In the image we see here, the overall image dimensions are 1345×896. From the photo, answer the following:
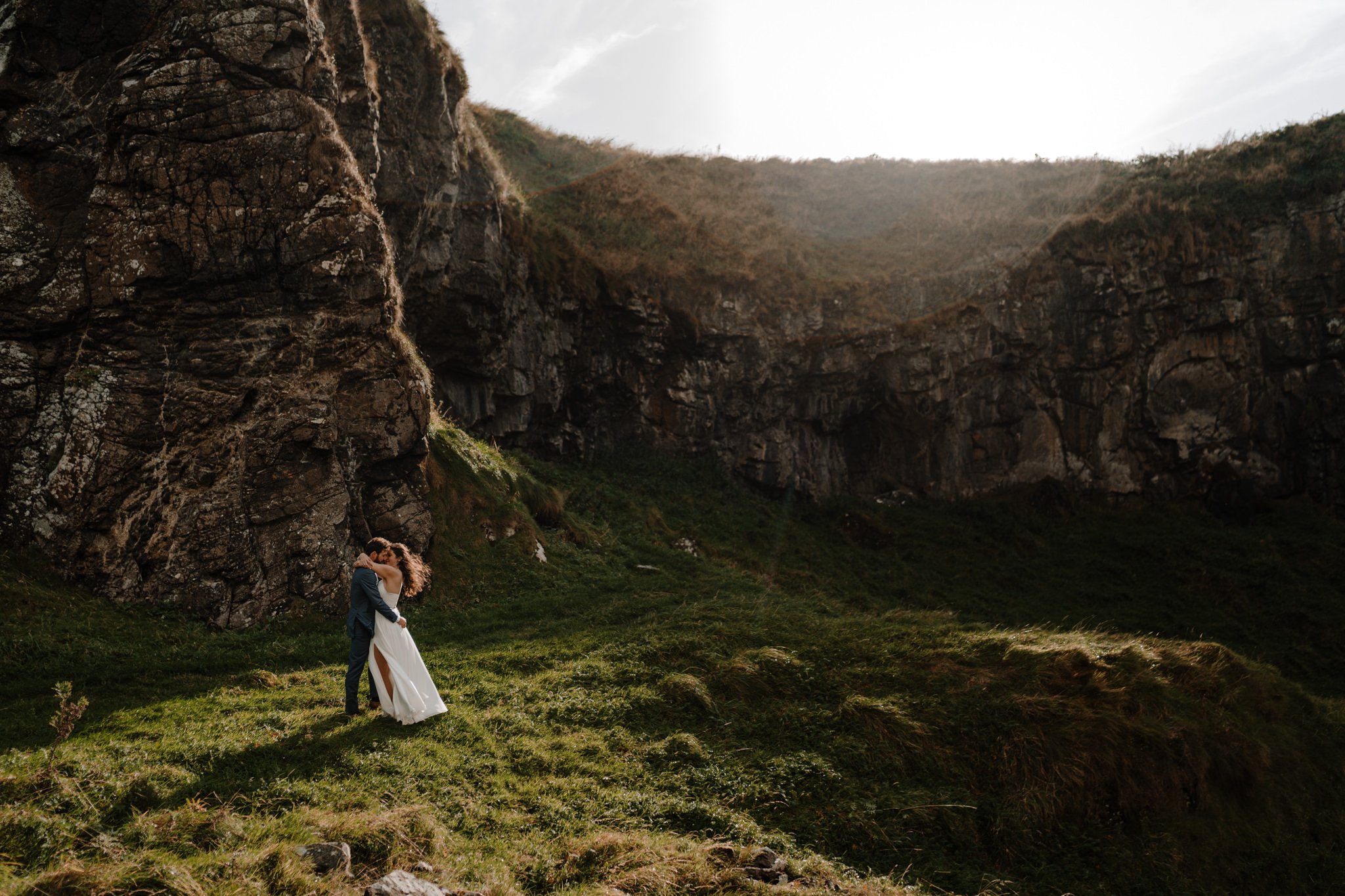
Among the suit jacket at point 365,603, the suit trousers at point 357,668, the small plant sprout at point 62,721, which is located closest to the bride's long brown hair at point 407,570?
the suit jacket at point 365,603

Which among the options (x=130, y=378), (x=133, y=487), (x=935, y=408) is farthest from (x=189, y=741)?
(x=935, y=408)

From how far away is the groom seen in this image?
8555 mm

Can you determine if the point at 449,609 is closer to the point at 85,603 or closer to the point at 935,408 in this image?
the point at 85,603

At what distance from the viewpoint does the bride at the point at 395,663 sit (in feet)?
27.5

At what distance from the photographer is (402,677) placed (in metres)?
8.45

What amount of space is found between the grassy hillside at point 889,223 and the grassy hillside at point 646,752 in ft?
60.7

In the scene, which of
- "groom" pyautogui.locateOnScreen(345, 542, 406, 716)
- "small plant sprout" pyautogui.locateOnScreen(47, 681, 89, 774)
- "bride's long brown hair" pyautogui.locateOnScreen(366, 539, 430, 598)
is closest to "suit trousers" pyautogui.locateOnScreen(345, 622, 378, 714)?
"groom" pyautogui.locateOnScreen(345, 542, 406, 716)

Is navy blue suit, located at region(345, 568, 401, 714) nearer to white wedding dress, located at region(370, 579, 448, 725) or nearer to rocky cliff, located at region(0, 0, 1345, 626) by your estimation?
white wedding dress, located at region(370, 579, 448, 725)

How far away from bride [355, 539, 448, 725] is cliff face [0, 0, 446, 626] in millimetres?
4843

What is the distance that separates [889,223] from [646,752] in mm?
41186

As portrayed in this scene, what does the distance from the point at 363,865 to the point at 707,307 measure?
2825cm

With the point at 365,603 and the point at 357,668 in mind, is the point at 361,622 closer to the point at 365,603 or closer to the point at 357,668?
the point at 365,603

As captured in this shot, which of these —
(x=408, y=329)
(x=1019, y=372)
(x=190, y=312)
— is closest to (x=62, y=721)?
(x=190, y=312)

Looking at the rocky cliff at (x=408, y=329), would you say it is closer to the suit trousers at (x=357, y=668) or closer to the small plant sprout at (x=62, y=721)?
the suit trousers at (x=357, y=668)
